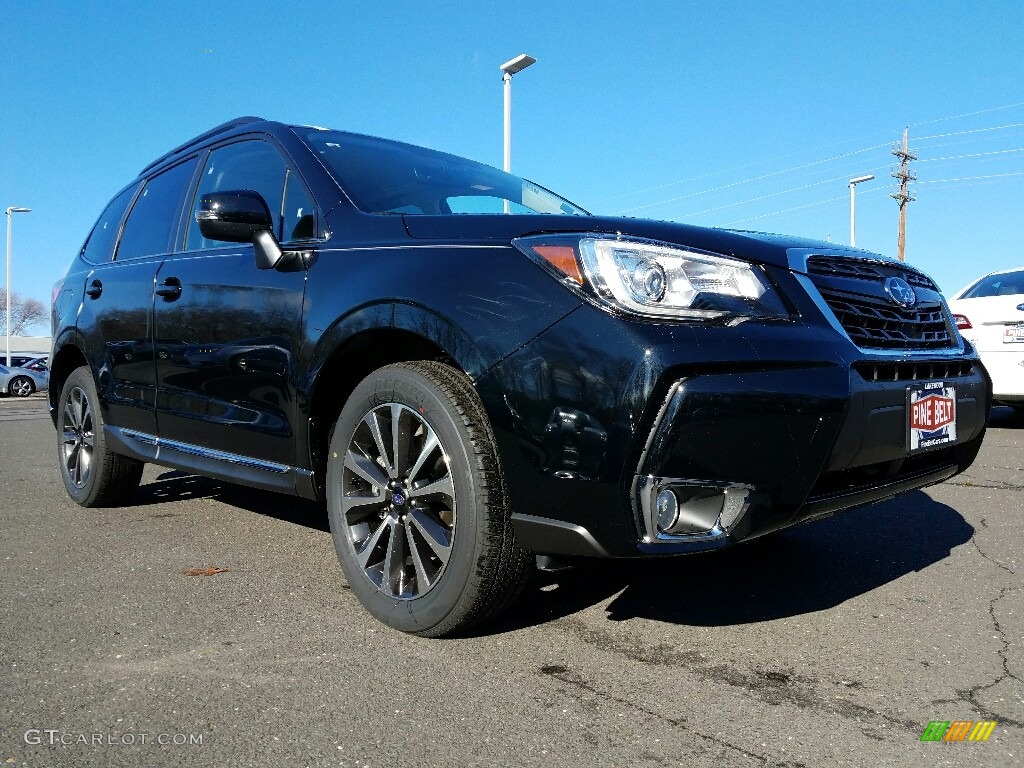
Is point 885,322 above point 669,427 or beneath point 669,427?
above

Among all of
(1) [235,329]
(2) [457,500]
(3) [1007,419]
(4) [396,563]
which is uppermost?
(1) [235,329]

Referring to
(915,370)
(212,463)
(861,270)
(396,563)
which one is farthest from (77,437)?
(915,370)

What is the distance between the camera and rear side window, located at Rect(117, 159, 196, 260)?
4.18 metres

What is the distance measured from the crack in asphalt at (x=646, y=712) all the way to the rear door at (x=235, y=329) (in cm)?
128

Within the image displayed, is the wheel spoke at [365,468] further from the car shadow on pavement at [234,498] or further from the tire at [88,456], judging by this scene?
the tire at [88,456]

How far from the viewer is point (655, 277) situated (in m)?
2.26

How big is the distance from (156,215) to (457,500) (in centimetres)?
278

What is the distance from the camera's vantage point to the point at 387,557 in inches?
106

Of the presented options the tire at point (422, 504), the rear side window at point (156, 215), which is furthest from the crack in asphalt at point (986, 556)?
the rear side window at point (156, 215)

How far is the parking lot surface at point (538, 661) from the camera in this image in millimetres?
1930

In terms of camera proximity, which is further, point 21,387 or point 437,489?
point 21,387

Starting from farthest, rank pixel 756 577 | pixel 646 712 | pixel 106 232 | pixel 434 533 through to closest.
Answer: pixel 106 232, pixel 756 577, pixel 434 533, pixel 646 712

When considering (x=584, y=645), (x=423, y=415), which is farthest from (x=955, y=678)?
(x=423, y=415)

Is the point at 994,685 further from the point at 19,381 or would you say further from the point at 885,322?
the point at 19,381
